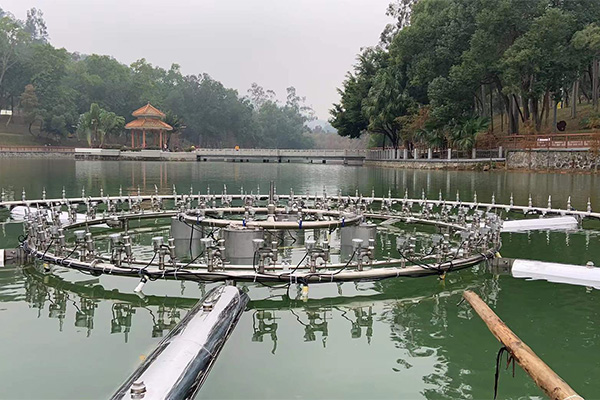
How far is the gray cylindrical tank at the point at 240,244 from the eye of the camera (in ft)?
41.7

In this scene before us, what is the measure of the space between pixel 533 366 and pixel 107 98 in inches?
4162

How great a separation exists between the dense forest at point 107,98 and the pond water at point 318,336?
8196cm

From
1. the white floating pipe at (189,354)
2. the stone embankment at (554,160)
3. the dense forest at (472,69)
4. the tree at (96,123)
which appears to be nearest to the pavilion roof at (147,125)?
the tree at (96,123)

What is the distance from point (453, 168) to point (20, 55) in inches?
3096

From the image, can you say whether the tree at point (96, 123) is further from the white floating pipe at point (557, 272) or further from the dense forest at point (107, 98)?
the white floating pipe at point (557, 272)

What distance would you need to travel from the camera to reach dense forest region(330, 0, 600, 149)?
44.3m

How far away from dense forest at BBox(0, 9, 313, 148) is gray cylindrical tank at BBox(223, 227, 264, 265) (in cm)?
7963

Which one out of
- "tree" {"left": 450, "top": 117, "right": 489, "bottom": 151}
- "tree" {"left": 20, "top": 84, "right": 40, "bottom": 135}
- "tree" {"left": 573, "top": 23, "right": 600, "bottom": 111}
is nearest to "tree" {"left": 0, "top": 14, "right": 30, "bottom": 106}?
"tree" {"left": 20, "top": 84, "right": 40, "bottom": 135}

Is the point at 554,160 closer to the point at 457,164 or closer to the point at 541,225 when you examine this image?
the point at 457,164

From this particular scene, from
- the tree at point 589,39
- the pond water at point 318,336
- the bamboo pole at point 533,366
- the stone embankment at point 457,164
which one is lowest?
the pond water at point 318,336

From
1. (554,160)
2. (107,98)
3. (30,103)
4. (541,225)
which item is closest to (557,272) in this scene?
(541,225)

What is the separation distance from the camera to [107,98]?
102000mm

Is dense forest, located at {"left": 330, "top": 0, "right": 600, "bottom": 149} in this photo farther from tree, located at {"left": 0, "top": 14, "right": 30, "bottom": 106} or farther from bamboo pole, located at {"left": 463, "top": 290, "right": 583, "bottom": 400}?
tree, located at {"left": 0, "top": 14, "right": 30, "bottom": 106}

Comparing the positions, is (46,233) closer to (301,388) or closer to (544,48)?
(301,388)
